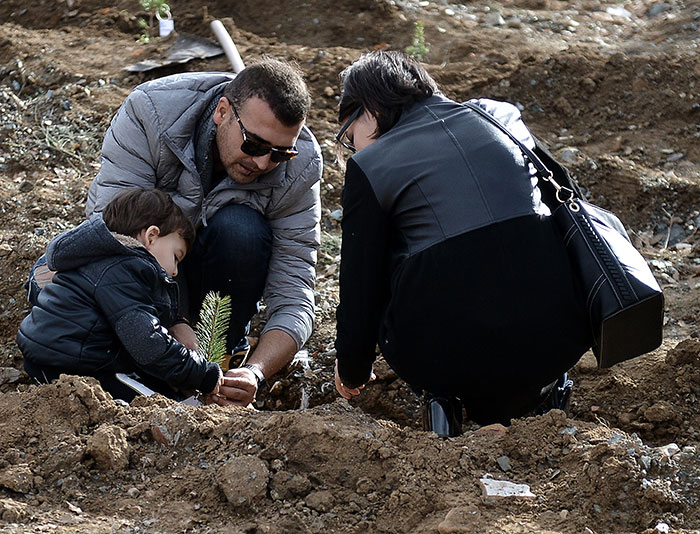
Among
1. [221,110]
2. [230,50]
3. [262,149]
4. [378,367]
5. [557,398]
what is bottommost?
[378,367]

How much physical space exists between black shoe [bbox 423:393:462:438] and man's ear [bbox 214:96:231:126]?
1.47 meters

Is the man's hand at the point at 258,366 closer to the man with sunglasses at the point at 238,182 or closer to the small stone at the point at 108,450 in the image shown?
the man with sunglasses at the point at 238,182

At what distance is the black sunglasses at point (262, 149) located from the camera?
3591 mm

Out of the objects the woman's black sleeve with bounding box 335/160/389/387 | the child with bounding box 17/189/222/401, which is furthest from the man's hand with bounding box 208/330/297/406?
the woman's black sleeve with bounding box 335/160/389/387

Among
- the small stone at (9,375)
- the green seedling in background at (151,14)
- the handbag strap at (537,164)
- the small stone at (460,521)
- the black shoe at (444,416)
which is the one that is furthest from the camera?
the green seedling in background at (151,14)

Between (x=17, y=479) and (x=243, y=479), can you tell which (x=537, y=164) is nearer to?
(x=243, y=479)

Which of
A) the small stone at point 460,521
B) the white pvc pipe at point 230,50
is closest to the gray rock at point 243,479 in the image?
the small stone at point 460,521

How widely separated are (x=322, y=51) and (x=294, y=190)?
3519mm

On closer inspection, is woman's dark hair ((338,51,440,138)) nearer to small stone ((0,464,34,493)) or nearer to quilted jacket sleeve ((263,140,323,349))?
quilted jacket sleeve ((263,140,323,349))

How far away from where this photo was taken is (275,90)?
3.52 metres

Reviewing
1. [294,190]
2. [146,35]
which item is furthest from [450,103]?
[146,35]

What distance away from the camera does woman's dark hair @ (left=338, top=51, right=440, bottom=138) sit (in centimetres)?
300

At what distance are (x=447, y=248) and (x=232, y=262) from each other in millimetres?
1330

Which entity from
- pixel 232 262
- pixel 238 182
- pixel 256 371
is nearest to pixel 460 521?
pixel 256 371
